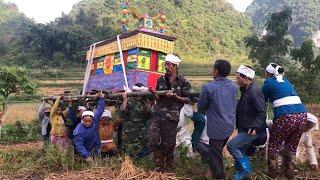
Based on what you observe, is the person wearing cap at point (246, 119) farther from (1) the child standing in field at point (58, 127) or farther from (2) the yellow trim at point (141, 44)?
(1) the child standing in field at point (58, 127)

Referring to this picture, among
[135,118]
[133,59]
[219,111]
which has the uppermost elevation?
[133,59]

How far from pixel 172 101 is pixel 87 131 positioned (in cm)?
139

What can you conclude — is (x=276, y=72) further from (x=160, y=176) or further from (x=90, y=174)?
(x=90, y=174)

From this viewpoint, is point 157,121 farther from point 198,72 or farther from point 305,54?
point 198,72

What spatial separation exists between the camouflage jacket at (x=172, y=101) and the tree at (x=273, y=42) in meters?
18.3

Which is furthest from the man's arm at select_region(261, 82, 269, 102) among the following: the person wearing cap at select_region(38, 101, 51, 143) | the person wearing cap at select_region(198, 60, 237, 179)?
the person wearing cap at select_region(38, 101, 51, 143)

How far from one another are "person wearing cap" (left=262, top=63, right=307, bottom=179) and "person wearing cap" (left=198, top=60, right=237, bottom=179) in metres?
0.57

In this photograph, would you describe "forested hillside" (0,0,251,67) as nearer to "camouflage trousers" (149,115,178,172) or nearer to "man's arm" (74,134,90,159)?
"man's arm" (74,134,90,159)

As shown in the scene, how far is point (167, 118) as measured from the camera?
479cm

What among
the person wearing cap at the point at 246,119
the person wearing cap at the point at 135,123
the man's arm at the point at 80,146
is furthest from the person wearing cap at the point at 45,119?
the person wearing cap at the point at 246,119

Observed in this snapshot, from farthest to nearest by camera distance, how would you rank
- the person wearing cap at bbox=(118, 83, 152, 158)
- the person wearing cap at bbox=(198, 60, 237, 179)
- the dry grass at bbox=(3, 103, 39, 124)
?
1. the dry grass at bbox=(3, 103, 39, 124)
2. the person wearing cap at bbox=(118, 83, 152, 158)
3. the person wearing cap at bbox=(198, 60, 237, 179)

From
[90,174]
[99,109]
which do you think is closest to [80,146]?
[99,109]

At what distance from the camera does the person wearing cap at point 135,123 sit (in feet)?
18.5

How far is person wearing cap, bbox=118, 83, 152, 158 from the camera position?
222 inches
